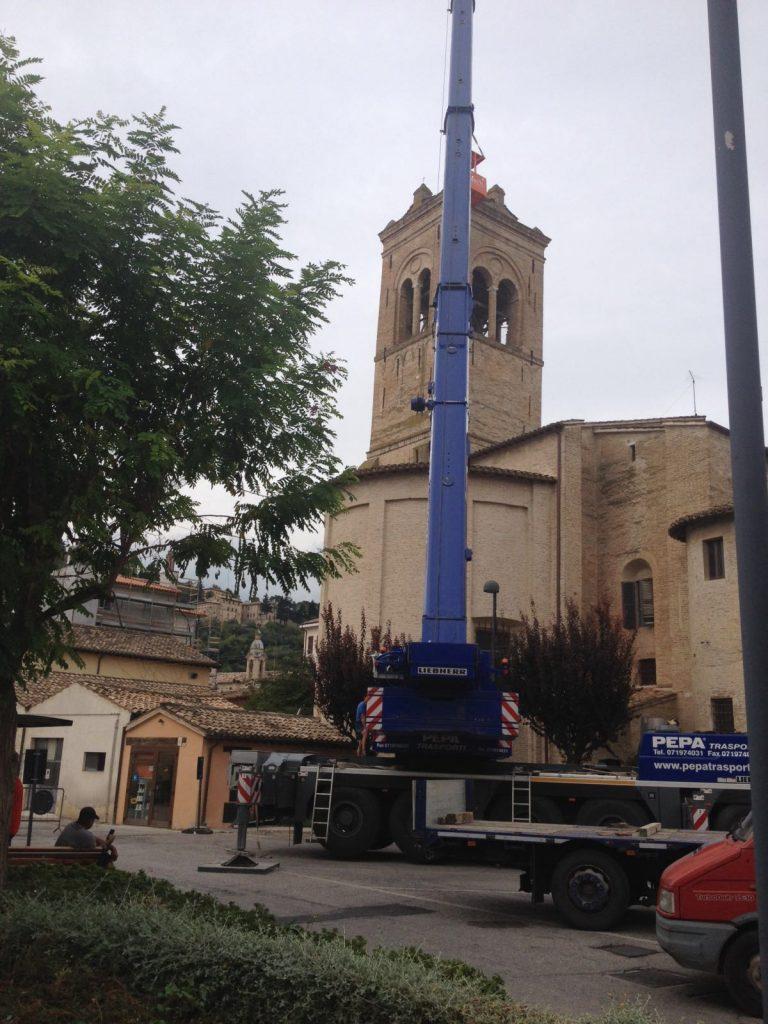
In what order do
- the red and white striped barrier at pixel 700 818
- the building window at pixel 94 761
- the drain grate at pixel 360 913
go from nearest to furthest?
the drain grate at pixel 360 913, the red and white striped barrier at pixel 700 818, the building window at pixel 94 761

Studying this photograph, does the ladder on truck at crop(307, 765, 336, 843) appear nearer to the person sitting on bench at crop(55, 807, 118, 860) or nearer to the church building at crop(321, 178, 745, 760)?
the person sitting on bench at crop(55, 807, 118, 860)

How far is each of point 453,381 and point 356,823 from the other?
8062 millimetres

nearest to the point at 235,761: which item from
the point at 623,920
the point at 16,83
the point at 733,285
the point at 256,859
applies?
the point at 256,859

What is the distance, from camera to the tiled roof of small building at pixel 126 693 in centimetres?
3225

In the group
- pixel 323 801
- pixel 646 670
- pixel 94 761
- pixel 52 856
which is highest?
pixel 646 670

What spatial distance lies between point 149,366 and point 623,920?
8.02m

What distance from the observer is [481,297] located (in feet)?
169

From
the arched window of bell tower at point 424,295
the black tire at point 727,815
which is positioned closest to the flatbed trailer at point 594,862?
the black tire at point 727,815

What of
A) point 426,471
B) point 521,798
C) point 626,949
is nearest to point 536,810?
point 521,798

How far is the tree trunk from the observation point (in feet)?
26.9

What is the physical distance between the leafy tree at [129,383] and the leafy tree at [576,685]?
19.5 meters

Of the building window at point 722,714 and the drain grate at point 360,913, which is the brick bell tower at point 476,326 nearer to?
the building window at point 722,714

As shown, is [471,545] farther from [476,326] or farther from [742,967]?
[742,967]

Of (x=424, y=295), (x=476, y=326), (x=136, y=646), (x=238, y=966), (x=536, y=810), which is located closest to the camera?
(x=238, y=966)
